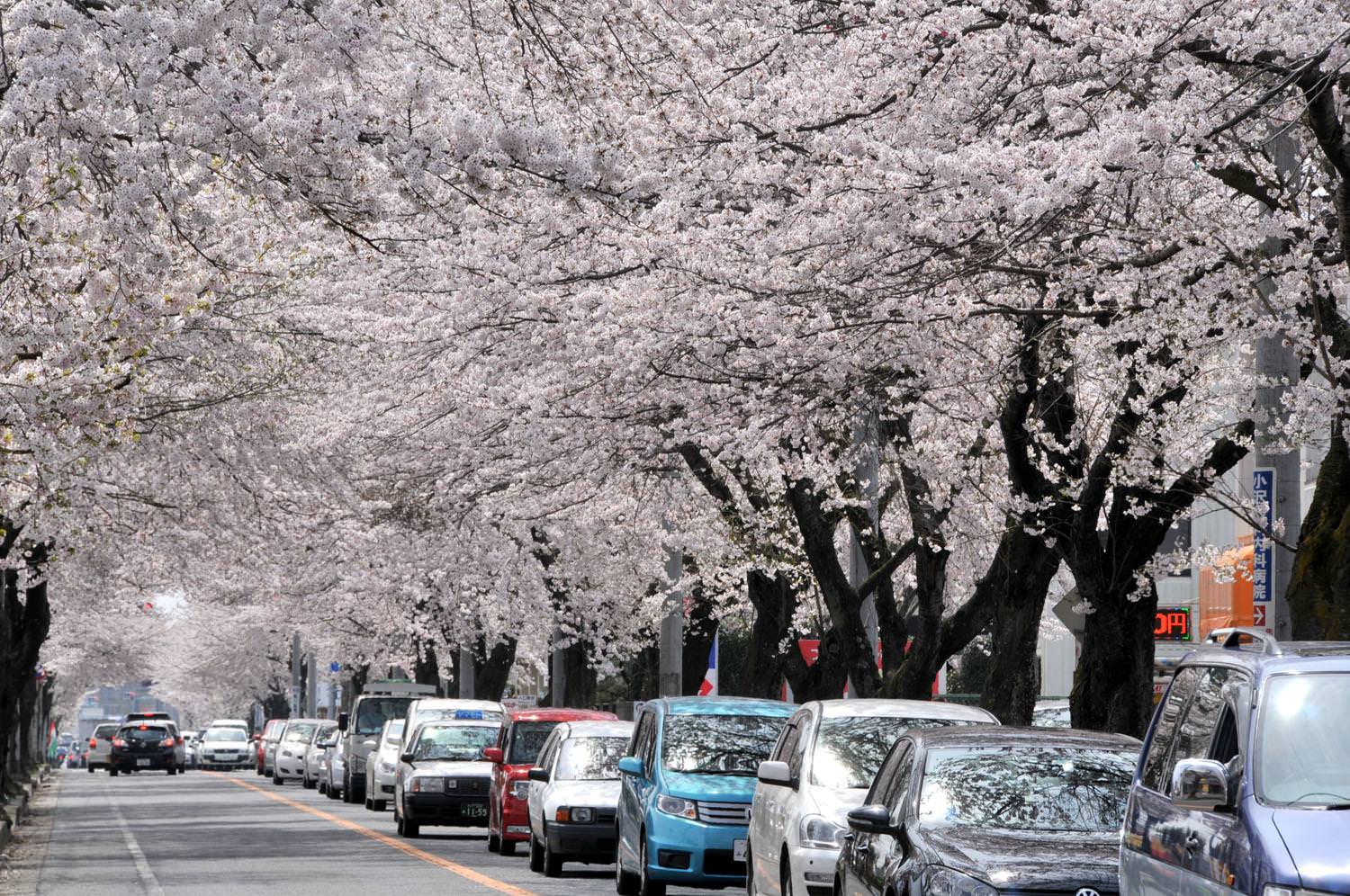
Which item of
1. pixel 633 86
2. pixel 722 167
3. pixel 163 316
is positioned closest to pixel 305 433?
pixel 163 316

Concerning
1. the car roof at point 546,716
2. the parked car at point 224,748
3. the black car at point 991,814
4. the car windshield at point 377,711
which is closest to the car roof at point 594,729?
the car roof at point 546,716

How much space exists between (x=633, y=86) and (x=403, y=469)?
1895cm

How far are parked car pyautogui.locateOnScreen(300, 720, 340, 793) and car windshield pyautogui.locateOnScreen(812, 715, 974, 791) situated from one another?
3265cm

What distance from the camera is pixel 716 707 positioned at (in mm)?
17594

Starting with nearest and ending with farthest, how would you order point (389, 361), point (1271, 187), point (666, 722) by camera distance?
point (1271, 187), point (666, 722), point (389, 361)

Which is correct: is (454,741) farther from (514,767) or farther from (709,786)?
(709,786)

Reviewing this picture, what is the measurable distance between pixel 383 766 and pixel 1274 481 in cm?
2338

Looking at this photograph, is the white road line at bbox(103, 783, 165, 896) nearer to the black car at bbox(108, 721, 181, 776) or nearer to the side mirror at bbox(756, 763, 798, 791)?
the side mirror at bbox(756, 763, 798, 791)

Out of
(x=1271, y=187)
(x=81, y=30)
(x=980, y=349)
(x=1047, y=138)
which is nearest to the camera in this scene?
(x=81, y=30)

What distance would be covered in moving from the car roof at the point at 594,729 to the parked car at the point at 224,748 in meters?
58.4

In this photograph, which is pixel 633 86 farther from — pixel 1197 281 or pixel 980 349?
pixel 980 349

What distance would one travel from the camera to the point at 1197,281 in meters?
16.0

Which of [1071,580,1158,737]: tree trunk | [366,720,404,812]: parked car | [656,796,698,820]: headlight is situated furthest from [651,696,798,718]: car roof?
[366,720,404,812]: parked car

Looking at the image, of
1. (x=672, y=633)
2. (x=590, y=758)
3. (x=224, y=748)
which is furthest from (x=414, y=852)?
(x=224, y=748)
